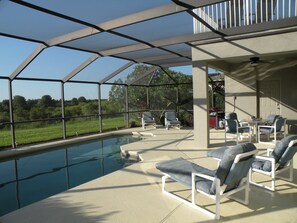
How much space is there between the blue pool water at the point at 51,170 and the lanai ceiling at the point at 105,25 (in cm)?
290

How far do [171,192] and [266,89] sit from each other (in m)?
8.11

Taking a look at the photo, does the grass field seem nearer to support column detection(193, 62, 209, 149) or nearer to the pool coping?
the pool coping

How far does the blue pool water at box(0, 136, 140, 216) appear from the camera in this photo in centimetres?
499

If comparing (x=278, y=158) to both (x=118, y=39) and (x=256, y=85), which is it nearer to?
(x=118, y=39)

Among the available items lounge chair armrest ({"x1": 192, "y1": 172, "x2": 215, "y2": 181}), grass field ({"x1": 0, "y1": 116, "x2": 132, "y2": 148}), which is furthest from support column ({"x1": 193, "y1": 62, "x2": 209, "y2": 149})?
grass field ({"x1": 0, "y1": 116, "x2": 132, "y2": 148})

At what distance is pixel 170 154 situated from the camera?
6910 mm

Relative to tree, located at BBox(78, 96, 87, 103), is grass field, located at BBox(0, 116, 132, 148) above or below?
below

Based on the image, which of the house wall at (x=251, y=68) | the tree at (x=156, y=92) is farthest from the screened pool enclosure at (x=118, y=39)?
the house wall at (x=251, y=68)

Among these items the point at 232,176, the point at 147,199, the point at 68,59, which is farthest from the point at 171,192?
the point at 68,59

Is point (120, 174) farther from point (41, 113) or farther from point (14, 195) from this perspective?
point (41, 113)

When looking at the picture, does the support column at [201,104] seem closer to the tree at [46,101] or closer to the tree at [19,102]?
the tree at [46,101]

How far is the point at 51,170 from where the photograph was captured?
6676 millimetres

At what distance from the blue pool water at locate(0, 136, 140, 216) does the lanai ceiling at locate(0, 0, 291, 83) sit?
9.52 feet

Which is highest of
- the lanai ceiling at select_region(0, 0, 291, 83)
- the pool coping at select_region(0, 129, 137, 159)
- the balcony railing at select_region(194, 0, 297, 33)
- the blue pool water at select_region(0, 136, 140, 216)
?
the balcony railing at select_region(194, 0, 297, 33)
